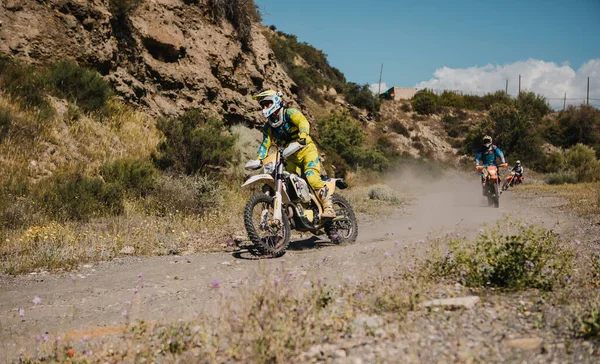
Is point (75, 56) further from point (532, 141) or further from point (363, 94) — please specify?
point (532, 141)

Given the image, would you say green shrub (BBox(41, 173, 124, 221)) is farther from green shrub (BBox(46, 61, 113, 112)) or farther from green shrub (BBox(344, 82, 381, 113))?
green shrub (BBox(344, 82, 381, 113))

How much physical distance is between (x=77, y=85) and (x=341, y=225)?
8.91 m

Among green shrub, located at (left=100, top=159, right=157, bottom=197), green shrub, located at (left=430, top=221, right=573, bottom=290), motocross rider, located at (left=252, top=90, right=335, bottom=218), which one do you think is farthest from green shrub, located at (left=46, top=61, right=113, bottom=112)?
green shrub, located at (left=430, top=221, right=573, bottom=290)

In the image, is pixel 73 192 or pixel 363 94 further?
pixel 363 94

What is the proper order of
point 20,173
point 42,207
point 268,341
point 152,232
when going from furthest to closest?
point 20,173 → point 42,207 → point 152,232 → point 268,341

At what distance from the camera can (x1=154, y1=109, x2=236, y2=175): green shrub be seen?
12.4m

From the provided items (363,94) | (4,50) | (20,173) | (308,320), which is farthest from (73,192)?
(363,94)

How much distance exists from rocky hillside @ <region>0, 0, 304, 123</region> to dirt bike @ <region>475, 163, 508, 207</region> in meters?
8.57

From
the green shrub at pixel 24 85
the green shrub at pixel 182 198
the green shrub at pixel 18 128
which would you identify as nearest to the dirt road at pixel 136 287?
the green shrub at pixel 182 198

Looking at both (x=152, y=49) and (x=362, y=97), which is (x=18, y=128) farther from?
(x=362, y=97)

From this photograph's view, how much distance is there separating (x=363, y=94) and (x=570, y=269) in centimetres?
4344

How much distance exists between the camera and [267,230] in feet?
23.0

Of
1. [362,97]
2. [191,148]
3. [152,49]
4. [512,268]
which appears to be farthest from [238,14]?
[362,97]

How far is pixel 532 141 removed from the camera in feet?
135
